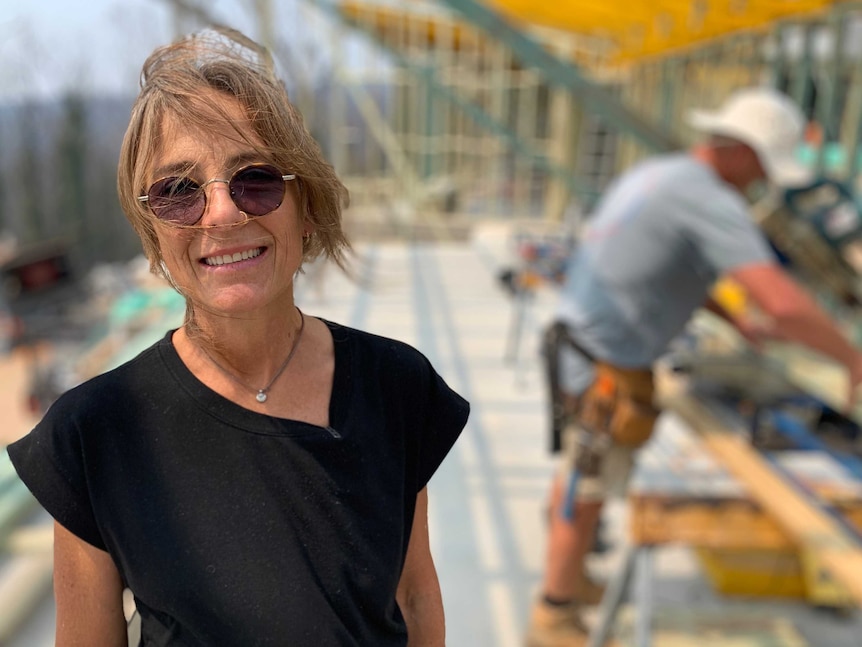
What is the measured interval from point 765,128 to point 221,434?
193cm

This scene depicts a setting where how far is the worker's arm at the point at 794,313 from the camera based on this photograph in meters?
1.90

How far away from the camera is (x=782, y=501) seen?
72.4 inches

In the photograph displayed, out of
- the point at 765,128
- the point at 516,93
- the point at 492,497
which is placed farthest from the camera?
the point at 516,93

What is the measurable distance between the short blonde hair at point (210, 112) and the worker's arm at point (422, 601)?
1.62 feet

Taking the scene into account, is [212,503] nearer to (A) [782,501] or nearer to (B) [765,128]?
(A) [782,501]

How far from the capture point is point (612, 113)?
285cm

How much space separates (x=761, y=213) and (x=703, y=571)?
1.48m

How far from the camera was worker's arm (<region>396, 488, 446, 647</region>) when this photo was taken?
977 millimetres

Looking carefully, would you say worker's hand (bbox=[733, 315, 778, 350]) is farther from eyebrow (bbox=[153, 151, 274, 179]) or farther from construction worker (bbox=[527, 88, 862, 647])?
eyebrow (bbox=[153, 151, 274, 179])

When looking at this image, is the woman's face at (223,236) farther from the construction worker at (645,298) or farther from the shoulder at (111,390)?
the construction worker at (645,298)

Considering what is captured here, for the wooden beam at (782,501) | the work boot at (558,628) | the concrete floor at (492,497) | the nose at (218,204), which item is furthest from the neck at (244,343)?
the work boot at (558,628)

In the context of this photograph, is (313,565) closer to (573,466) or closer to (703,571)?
(573,466)

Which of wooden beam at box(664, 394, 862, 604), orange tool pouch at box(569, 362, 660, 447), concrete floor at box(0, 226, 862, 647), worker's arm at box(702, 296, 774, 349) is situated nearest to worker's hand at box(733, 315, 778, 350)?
worker's arm at box(702, 296, 774, 349)

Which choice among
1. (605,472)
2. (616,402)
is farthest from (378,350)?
(605,472)
